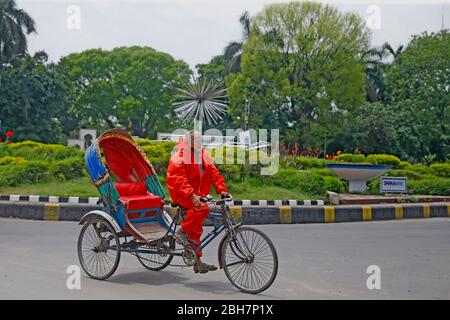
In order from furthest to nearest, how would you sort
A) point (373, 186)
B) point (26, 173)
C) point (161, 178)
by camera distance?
point (373, 186)
point (161, 178)
point (26, 173)

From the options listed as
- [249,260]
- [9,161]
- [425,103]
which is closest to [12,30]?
[425,103]

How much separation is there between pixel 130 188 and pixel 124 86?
165 ft

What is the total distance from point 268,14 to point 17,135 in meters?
18.7

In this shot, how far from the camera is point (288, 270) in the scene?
8.01 meters

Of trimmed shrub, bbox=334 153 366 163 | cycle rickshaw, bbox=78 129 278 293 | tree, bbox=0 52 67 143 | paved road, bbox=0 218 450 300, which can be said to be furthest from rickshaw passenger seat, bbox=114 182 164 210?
tree, bbox=0 52 67 143

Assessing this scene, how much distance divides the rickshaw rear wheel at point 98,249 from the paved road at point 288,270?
158 millimetres

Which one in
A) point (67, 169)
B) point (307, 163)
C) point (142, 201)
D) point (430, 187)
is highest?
point (307, 163)

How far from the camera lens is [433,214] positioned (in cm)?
1606

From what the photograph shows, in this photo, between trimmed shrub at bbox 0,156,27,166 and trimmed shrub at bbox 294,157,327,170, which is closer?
trimmed shrub at bbox 0,156,27,166

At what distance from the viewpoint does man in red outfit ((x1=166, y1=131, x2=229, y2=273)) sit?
23.1 ft

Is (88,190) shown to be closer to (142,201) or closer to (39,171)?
(39,171)

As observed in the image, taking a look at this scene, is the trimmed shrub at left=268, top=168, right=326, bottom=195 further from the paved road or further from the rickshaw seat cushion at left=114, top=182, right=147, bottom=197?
the rickshaw seat cushion at left=114, top=182, right=147, bottom=197

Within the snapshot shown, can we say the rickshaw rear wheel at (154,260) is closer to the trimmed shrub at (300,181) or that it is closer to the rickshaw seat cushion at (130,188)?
the rickshaw seat cushion at (130,188)

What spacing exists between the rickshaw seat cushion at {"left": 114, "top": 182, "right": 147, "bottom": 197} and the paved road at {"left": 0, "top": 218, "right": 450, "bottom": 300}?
3.06 feet
